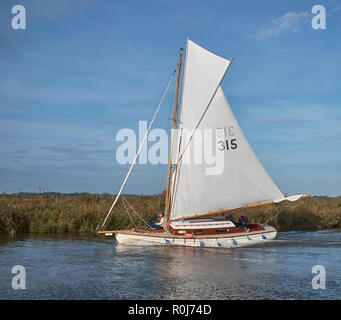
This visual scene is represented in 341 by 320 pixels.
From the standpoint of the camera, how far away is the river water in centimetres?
1527

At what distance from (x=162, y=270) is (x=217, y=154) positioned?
37.1ft

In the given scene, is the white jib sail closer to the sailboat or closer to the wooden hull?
the sailboat

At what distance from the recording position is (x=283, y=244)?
26.9 meters

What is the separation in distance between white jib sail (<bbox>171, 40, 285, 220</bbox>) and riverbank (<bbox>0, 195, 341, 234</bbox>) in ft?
14.1

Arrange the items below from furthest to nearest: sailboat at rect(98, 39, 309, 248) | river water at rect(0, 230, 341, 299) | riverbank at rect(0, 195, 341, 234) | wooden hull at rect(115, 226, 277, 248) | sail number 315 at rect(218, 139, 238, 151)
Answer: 1. riverbank at rect(0, 195, 341, 234)
2. sail number 315 at rect(218, 139, 238, 151)
3. sailboat at rect(98, 39, 309, 248)
4. wooden hull at rect(115, 226, 277, 248)
5. river water at rect(0, 230, 341, 299)

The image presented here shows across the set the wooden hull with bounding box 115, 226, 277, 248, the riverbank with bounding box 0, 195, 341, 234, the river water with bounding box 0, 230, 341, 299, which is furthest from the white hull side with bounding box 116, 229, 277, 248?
the riverbank with bounding box 0, 195, 341, 234

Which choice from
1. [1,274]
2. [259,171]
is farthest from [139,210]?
[1,274]

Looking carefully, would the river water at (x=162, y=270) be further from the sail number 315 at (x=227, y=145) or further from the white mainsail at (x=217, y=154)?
the sail number 315 at (x=227, y=145)

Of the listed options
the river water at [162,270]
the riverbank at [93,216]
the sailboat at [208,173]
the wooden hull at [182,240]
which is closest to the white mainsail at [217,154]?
the sailboat at [208,173]

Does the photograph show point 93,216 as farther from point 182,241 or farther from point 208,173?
point 208,173

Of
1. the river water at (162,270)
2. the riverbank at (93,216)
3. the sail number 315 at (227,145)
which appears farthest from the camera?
the riverbank at (93,216)

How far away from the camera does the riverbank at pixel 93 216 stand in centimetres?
2986

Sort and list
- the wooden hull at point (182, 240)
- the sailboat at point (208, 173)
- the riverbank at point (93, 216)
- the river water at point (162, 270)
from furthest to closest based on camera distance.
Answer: the riverbank at point (93, 216), the sailboat at point (208, 173), the wooden hull at point (182, 240), the river water at point (162, 270)

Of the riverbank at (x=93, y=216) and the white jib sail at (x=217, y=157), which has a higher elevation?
the white jib sail at (x=217, y=157)
